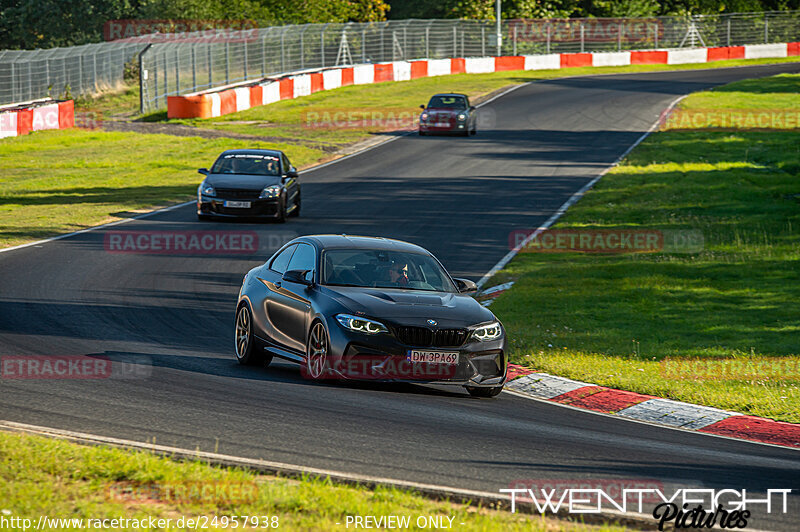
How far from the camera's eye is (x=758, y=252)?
20.1 m

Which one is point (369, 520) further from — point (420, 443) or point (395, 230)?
point (395, 230)

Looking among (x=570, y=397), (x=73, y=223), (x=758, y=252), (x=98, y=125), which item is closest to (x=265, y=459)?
(x=570, y=397)

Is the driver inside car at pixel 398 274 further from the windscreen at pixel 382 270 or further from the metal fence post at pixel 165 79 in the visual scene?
the metal fence post at pixel 165 79

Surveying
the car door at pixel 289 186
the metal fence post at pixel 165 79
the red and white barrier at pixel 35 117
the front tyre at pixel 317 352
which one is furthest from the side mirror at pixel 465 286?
the metal fence post at pixel 165 79

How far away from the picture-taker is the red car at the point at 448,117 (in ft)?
139

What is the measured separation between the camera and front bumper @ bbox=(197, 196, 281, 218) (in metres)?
24.4

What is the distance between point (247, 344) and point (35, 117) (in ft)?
114

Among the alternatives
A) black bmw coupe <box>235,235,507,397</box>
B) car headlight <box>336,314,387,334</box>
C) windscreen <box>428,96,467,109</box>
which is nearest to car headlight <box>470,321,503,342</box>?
black bmw coupe <box>235,235,507,397</box>

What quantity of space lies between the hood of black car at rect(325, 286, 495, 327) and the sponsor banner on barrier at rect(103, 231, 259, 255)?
34.3 ft

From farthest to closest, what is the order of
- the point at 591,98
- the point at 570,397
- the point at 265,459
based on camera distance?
the point at 591,98 < the point at 570,397 < the point at 265,459

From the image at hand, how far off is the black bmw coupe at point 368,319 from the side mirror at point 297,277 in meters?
0.01

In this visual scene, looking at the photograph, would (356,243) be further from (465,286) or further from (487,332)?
(487,332)

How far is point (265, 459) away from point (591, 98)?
47782mm

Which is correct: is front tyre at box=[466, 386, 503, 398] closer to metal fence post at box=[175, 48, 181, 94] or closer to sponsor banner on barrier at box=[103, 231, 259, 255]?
sponsor banner on barrier at box=[103, 231, 259, 255]
